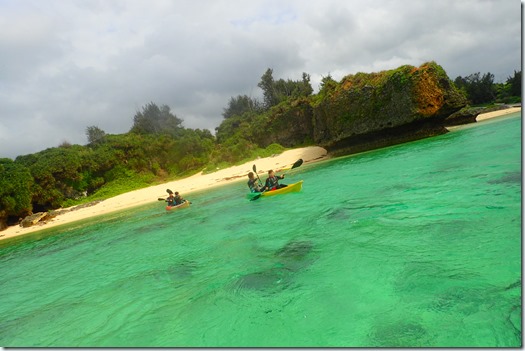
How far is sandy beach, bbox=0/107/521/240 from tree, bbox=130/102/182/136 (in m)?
16.5

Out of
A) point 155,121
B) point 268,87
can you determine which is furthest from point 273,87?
point 155,121

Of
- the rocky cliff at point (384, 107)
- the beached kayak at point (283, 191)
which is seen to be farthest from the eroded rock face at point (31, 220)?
the rocky cliff at point (384, 107)

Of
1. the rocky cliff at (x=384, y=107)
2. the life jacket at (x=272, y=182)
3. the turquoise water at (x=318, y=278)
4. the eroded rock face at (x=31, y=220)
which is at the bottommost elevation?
the turquoise water at (x=318, y=278)

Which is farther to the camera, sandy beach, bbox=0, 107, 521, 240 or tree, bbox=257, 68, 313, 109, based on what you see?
tree, bbox=257, 68, 313, 109

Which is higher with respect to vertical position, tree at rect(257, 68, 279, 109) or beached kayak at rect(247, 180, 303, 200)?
tree at rect(257, 68, 279, 109)

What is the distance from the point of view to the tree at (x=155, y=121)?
52.4 m

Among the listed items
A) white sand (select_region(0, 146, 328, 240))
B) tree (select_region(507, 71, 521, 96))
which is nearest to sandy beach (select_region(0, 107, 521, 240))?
white sand (select_region(0, 146, 328, 240))

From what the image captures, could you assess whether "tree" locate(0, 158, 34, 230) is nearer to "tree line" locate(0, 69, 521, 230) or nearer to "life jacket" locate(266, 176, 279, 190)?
"tree line" locate(0, 69, 521, 230)

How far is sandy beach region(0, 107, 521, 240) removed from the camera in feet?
93.1

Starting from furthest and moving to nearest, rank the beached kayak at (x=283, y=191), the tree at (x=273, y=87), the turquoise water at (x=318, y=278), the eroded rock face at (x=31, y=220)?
the tree at (x=273, y=87), the eroded rock face at (x=31, y=220), the beached kayak at (x=283, y=191), the turquoise water at (x=318, y=278)

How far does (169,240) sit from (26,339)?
627cm

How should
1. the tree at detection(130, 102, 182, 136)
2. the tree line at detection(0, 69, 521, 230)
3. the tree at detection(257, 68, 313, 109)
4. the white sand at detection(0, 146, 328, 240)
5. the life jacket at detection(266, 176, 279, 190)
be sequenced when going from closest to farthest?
1. the life jacket at detection(266, 176, 279, 190)
2. the white sand at detection(0, 146, 328, 240)
3. the tree line at detection(0, 69, 521, 230)
4. the tree at detection(130, 102, 182, 136)
5. the tree at detection(257, 68, 313, 109)

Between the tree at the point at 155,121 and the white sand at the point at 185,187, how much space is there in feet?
54.5

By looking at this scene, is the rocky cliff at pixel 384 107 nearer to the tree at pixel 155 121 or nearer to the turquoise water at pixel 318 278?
the turquoise water at pixel 318 278
